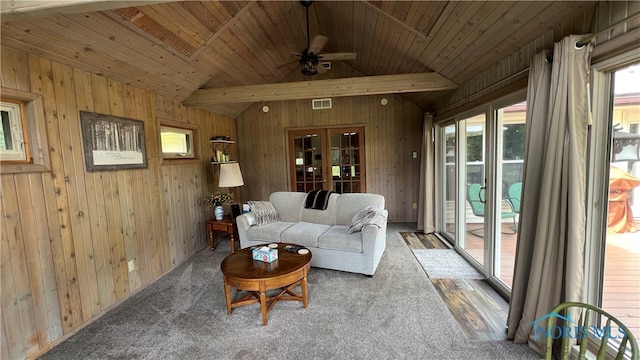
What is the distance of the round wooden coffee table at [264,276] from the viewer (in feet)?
7.23

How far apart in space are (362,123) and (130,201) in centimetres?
404

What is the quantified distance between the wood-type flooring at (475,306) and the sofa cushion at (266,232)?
192 cm

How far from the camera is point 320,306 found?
247 cm

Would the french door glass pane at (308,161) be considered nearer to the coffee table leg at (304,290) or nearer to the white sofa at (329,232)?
the white sofa at (329,232)

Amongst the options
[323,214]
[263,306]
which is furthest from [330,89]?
[263,306]

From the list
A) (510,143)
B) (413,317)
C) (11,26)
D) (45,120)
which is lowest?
(413,317)

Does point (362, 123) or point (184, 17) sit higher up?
point (184, 17)

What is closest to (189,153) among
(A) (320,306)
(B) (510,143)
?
(A) (320,306)

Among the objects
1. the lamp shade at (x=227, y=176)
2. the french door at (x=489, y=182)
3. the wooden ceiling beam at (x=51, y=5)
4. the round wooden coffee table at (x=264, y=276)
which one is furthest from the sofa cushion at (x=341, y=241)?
the wooden ceiling beam at (x=51, y=5)

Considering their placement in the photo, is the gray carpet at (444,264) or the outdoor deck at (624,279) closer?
the outdoor deck at (624,279)

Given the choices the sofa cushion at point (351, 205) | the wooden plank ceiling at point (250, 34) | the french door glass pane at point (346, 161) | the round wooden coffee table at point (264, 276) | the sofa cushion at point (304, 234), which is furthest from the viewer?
the french door glass pane at point (346, 161)

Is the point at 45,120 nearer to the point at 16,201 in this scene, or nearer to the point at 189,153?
the point at 16,201

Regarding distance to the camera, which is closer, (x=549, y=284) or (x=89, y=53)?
(x=549, y=284)

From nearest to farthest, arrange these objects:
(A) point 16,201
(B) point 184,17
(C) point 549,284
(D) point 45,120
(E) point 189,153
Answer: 1. (C) point 549,284
2. (A) point 16,201
3. (D) point 45,120
4. (B) point 184,17
5. (E) point 189,153
